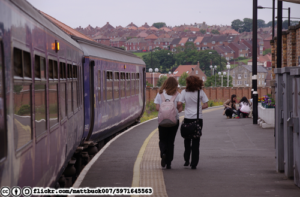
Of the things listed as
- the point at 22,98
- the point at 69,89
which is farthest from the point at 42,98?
the point at 69,89

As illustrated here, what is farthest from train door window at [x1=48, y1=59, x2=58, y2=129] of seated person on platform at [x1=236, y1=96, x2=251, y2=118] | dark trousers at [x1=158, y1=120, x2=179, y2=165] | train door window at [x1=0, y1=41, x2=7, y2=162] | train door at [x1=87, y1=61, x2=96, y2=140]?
seated person on platform at [x1=236, y1=96, x2=251, y2=118]

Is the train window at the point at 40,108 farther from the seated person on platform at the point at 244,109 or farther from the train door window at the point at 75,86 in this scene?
the seated person on platform at the point at 244,109

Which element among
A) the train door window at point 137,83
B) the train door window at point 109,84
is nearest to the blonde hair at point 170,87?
the train door window at point 109,84

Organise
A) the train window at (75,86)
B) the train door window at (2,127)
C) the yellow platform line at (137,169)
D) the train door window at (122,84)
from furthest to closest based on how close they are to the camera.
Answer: the train door window at (122,84), the train window at (75,86), the yellow platform line at (137,169), the train door window at (2,127)

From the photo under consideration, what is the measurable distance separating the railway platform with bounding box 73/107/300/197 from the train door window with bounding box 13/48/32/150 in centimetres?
259

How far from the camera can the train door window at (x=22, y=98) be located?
4.19 metres

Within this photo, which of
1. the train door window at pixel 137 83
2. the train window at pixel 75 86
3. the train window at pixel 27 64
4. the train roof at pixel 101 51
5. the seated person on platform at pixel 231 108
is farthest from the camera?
the seated person on platform at pixel 231 108

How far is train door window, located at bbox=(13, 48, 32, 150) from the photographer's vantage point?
4.19m

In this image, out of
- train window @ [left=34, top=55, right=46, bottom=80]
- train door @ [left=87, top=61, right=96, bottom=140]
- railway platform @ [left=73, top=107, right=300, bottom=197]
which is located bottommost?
railway platform @ [left=73, top=107, right=300, bottom=197]

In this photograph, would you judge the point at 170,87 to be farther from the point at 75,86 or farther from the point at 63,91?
the point at 75,86

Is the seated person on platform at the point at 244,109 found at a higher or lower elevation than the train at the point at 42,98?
lower

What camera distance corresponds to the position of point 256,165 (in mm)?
9234

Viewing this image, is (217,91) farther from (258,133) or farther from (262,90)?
(258,133)

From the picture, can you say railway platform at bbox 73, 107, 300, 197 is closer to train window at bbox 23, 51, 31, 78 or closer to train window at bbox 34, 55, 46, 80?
train window at bbox 34, 55, 46, 80
